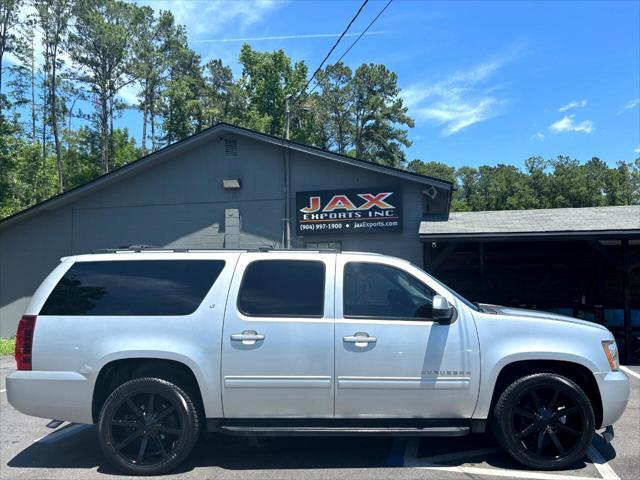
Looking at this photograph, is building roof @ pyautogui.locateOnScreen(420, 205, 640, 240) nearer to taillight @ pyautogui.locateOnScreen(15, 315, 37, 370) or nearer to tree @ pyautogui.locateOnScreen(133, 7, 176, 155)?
taillight @ pyautogui.locateOnScreen(15, 315, 37, 370)

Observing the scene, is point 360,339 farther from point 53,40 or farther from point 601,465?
point 53,40

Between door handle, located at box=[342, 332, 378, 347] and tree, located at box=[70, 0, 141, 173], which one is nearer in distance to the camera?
door handle, located at box=[342, 332, 378, 347]

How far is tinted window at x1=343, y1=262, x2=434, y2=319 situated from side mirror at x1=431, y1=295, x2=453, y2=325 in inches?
4.0

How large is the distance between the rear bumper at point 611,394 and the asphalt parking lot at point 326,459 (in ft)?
1.60

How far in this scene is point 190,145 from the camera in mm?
13133

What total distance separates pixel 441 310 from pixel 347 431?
1.31 meters

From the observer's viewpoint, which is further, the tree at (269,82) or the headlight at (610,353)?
the tree at (269,82)

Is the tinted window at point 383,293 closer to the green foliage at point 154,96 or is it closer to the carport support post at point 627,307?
the carport support post at point 627,307

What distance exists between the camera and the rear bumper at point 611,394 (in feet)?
13.4

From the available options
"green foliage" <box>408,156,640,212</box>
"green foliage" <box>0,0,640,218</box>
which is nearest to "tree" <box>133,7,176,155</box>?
"green foliage" <box>0,0,640,218</box>

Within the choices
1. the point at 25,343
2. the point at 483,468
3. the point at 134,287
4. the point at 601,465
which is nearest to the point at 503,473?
the point at 483,468

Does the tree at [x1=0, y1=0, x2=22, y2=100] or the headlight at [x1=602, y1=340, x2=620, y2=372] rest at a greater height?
the tree at [x1=0, y1=0, x2=22, y2=100]

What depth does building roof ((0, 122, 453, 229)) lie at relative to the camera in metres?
11.6

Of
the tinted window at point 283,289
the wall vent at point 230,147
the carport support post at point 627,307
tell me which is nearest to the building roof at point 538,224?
the carport support post at point 627,307
